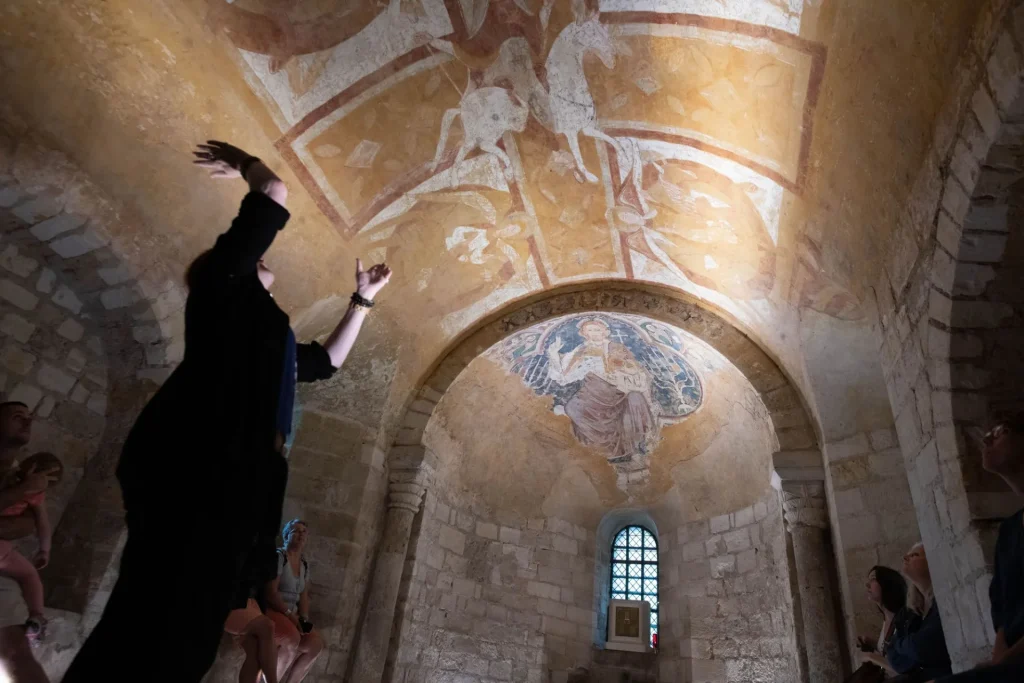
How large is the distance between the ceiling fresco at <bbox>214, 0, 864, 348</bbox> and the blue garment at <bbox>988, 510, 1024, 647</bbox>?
284cm

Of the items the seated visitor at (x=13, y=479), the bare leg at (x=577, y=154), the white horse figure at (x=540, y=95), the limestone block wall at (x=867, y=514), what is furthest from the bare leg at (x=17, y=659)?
the limestone block wall at (x=867, y=514)

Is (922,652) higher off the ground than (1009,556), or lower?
lower

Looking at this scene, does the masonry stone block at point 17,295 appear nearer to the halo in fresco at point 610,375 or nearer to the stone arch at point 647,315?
the stone arch at point 647,315

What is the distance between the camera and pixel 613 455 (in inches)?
346

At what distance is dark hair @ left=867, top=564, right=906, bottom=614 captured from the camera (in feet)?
12.3

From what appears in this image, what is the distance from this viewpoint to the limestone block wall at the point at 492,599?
22.8 feet

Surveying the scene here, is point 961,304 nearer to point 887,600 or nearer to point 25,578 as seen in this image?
point 887,600

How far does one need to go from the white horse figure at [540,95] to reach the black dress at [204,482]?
3.45m

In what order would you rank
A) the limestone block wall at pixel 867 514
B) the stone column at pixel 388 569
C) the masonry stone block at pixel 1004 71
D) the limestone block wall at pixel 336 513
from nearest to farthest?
1. the masonry stone block at pixel 1004 71
2. the limestone block wall at pixel 867 514
3. the limestone block wall at pixel 336 513
4. the stone column at pixel 388 569

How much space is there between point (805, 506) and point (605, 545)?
150 inches

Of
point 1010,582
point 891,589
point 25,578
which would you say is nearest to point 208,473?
point 1010,582

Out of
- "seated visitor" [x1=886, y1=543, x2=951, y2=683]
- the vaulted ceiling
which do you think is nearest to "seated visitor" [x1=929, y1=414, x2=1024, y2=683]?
"seated visitor" [x1=886, y1=543, x2=951, y2=683]

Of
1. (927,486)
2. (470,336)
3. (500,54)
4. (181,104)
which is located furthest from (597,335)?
(181,104)

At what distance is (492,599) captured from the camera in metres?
7.82
